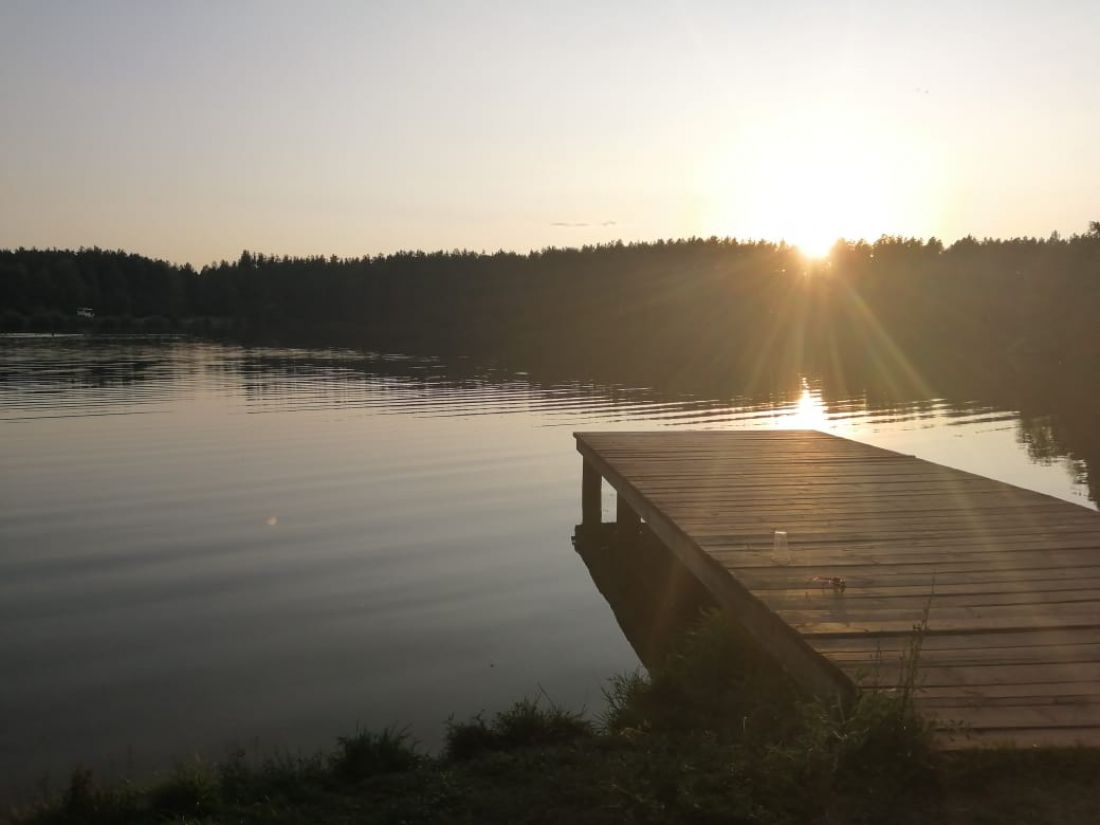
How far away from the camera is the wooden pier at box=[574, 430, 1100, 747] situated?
4.51 metres

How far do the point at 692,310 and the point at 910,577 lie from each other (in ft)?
258

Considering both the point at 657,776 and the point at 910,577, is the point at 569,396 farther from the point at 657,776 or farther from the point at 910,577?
the point at 657,776

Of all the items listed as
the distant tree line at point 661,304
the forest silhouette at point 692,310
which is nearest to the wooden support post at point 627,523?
the forest silhouette at point 692,310

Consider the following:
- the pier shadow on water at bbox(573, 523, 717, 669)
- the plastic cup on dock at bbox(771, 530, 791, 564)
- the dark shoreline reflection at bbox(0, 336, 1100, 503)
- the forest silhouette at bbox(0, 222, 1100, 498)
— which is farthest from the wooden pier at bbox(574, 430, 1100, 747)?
the forest silhouette at bbox(0, 222, 1100, 498)

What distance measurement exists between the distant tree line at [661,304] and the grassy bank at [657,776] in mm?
30991

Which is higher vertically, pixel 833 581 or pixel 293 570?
pixel 833 581

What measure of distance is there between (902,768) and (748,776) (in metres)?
0.64

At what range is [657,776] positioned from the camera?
439 cm

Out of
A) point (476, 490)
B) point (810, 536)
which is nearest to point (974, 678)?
point (810, 536)

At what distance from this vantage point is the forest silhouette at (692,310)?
130 ft

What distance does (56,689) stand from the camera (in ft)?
23.0

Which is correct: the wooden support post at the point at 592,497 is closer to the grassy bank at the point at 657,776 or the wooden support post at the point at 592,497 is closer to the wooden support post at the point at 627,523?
the wooden support post at the point at 627,523

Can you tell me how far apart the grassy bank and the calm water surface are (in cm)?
A: 94

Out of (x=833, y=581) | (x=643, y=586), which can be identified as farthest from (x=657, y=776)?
(x=643, y=586)
